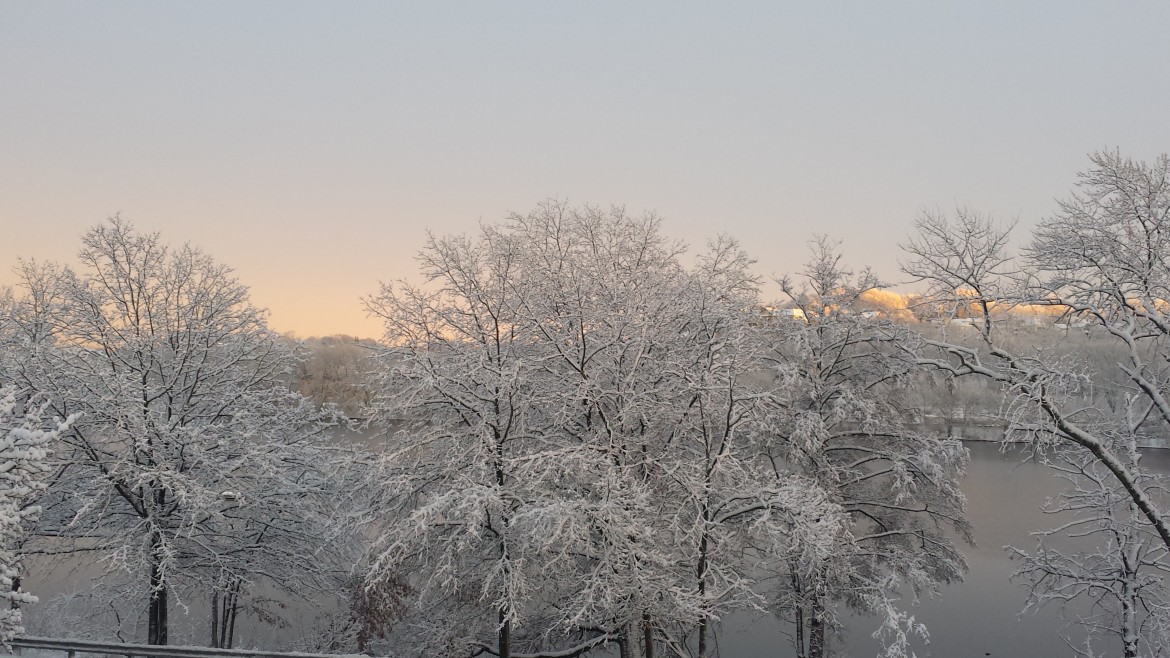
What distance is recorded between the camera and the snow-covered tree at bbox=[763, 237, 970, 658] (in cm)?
1723

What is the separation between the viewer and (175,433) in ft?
53.0

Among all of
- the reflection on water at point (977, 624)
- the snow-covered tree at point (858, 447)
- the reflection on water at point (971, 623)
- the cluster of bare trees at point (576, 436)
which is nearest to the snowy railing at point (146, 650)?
the cluster of bare trees at point (576, 436)

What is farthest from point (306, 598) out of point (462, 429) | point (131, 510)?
point (462, 429)

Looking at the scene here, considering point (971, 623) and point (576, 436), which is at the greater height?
point (576, 436)

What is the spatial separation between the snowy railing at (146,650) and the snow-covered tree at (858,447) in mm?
10119

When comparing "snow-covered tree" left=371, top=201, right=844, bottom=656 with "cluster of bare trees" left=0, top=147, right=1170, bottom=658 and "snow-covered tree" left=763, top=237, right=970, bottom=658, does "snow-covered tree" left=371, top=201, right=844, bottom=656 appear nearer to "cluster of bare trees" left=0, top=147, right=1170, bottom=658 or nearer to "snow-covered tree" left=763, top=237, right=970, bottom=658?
"cluster of bare trees" left=0, top=147, right=1170, bottom=658

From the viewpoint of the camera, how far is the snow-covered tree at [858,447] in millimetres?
17234

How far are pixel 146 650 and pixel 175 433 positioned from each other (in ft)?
15.0

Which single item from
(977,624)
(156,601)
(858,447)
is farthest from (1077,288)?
(156,601)

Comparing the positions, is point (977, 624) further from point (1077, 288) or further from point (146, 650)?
point (146, 650)

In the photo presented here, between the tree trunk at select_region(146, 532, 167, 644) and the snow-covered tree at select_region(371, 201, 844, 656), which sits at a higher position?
the snow-covered tree at select_region(371, 201, 844, 656)

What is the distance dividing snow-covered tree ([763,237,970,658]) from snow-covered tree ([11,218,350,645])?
10.1 metres

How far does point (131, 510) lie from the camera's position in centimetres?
1712

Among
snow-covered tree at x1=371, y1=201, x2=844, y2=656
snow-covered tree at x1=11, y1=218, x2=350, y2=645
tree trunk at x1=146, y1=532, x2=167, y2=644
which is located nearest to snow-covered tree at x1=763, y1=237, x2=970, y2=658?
snow-covered tree at x1=371, y1=201, x2=844, y2=656
